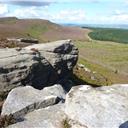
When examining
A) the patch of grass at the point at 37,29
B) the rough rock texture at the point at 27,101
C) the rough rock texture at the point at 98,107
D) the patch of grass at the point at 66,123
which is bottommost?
the patch of grass at the point at 37,29

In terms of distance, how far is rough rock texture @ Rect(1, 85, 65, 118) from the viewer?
19.9 meters

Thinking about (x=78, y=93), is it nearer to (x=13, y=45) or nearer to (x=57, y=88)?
(x=57, y=88)

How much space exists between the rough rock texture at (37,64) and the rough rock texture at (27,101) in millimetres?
5227

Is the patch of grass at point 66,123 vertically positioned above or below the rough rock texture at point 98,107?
below

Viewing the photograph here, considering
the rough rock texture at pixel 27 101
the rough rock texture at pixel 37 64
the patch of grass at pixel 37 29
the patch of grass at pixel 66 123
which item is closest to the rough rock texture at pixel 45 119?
the patch of grass at pixel 66 123

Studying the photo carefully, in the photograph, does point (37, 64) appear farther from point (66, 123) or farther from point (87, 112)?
point (87, 112)

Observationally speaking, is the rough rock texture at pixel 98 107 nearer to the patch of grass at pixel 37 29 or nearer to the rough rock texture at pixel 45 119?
the rough rock texture at pixel 45 119

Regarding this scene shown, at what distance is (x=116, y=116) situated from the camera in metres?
16.4

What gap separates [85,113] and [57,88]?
730 cm

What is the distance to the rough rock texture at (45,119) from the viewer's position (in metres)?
17.6

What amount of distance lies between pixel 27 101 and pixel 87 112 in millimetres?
4817

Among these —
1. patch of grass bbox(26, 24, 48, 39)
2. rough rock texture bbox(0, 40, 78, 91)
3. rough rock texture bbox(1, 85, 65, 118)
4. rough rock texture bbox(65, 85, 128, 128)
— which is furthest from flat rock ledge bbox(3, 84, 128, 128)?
patch of grass bbox(26, 24, 48, 39)

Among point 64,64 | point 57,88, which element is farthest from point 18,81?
point 64,64

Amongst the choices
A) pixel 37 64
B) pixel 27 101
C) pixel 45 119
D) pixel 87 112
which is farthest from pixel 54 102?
pixel 37 64
